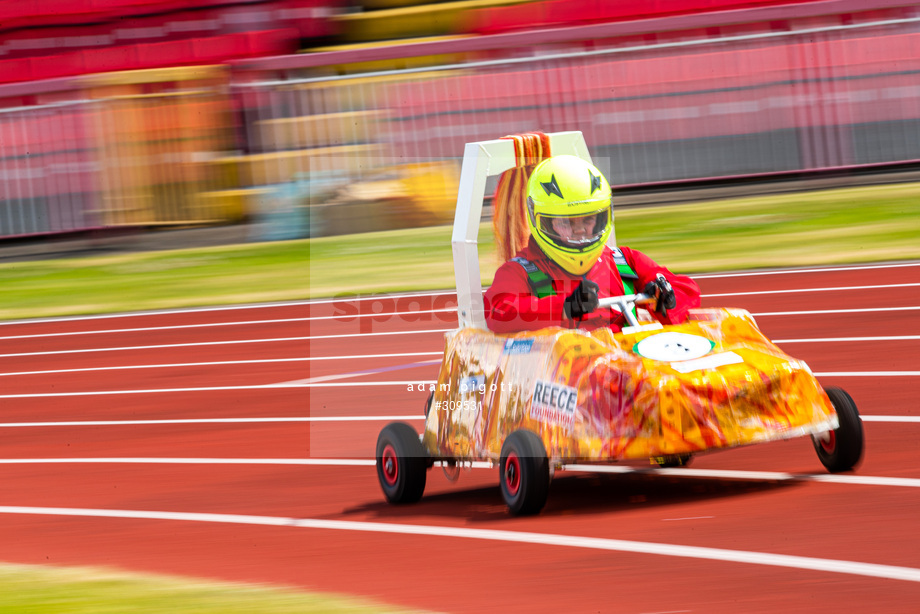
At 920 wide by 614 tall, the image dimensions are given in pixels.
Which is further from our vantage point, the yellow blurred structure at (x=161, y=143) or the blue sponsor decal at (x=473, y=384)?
the yellow blurred structure at (x=161, y=143)

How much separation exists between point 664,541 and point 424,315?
10.5 feet

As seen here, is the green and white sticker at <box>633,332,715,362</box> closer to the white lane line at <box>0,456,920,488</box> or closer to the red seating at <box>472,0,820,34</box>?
the white lane line at <box>0,456,920,488</box>

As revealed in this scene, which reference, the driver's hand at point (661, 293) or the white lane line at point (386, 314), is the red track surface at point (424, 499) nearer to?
A: the white lane line at point (386, 314)

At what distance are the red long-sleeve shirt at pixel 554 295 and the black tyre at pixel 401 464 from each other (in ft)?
2.63

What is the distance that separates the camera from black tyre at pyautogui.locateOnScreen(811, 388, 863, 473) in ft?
21.5

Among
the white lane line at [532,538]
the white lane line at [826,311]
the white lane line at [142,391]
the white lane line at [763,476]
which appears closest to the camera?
the white lane line at [532,538]

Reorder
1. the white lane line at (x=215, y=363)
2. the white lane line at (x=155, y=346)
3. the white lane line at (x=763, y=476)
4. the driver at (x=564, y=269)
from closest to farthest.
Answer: the white lane line at (x=763, y=476) < the driver at (x=564, y=269) < the white lane line at (x=215, y=363) < the white lane line at (x=155, y=346)

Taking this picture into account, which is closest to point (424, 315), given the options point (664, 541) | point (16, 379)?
point (664, 541)

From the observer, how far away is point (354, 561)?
20.3 ft

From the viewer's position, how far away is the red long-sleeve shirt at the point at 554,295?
691cm

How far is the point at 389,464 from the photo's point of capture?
7480mm

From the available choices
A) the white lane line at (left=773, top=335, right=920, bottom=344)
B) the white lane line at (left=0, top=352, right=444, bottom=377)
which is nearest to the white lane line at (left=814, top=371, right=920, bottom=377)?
the white lane line at (left=773, top=335, right=920, bottom=344)

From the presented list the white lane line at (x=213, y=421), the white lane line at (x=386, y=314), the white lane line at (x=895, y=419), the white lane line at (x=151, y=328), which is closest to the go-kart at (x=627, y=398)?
the white lane line at (x=386, y=314)

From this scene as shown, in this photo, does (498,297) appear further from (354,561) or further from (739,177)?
(739,177)
